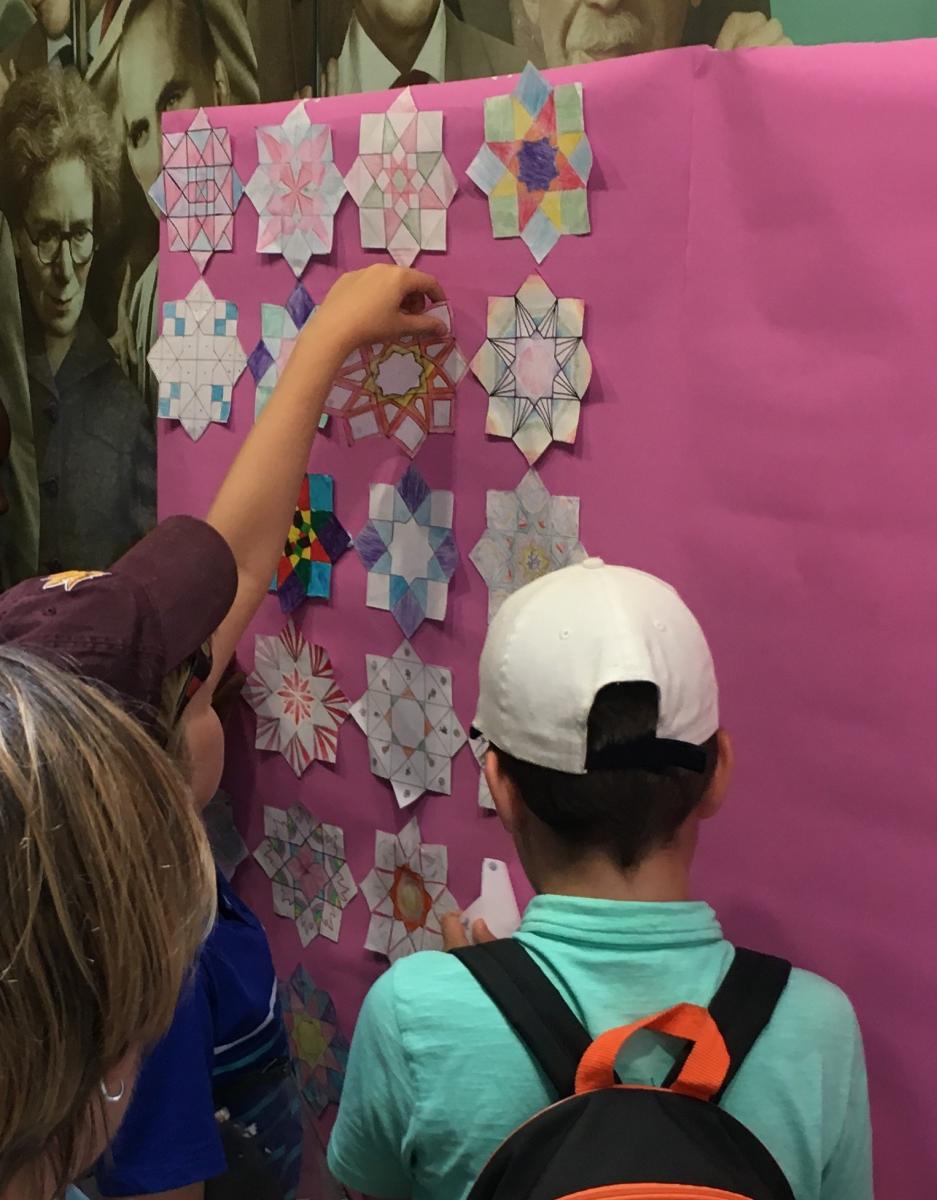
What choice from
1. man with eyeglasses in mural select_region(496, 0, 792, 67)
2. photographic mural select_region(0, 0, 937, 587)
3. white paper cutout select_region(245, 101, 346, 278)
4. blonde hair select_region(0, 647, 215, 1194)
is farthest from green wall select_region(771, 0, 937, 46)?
blonde hair select_region(0, 647, 215, 1194)

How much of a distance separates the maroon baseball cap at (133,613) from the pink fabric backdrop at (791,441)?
0.32m

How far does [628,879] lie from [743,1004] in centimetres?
10

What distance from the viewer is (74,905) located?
442 millimetres

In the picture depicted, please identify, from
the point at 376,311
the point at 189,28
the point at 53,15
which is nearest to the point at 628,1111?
the point at 376,311

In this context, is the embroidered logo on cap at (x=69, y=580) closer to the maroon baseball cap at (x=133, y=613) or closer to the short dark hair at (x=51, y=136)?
the maroon baseball cap at (x=133, y=613)

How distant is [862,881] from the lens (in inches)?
34.2

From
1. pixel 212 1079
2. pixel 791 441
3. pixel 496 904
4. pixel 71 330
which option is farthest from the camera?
pixel 71 330

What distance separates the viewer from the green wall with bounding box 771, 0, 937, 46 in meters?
0.88

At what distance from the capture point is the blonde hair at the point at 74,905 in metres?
0.43

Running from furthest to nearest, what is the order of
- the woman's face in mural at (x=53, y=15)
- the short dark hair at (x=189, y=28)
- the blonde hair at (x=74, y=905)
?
the woman's face in mural at (x=53, y=15) → the short dark hair at (x=189, y=28) → the blonde hair at (x=74, y=905)

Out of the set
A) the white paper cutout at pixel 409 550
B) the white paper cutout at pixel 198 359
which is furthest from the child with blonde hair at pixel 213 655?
the white paper cutout at pixel 198 359

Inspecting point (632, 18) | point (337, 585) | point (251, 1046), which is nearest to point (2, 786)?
point (251, 1046)

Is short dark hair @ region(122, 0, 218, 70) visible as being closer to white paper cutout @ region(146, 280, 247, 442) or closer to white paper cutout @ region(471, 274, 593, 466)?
white paper cutout @ region(146, 280, 247, 442)

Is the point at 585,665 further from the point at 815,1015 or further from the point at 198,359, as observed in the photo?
the point at 198,359
